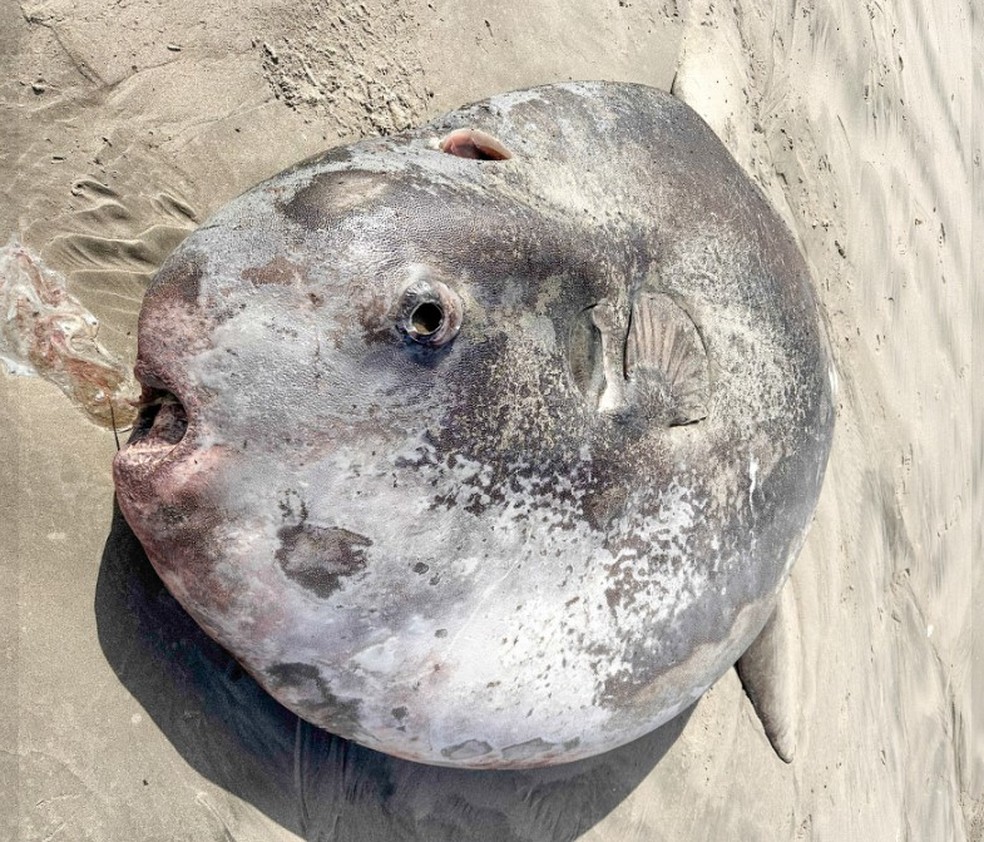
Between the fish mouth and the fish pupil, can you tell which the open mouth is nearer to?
the fish mouth

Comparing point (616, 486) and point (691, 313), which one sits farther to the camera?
point (691, 313)

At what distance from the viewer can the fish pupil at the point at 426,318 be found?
210 cm

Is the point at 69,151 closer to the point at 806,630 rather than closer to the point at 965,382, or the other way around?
Result: the point at 806,630

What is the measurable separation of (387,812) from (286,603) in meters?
1.01

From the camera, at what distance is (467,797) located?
3021 mm

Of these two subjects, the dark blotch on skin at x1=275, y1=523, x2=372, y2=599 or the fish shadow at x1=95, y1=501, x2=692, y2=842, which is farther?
the fish shadow at x1=95, y1=501, x2=692, y2=842

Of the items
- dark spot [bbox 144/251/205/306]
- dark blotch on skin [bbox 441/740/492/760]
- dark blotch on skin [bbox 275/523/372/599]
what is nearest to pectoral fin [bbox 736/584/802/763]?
dark blotch on skin [bbox 441/740/492/760]

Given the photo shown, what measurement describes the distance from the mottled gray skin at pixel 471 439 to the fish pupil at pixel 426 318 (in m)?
0.03

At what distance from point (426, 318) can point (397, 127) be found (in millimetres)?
1344

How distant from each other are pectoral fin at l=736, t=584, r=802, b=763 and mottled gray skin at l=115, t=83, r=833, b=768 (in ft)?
3.08

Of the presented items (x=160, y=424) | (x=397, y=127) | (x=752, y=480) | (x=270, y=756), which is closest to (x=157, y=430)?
(x=160, y=424)

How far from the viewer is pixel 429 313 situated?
211 cm

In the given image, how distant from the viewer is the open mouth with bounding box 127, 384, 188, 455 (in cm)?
220

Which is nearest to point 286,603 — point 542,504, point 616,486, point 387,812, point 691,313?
point 542,504
